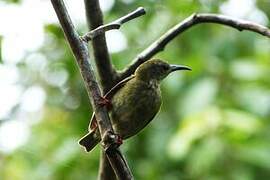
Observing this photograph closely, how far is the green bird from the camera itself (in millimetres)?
3980

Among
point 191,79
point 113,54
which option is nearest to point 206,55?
point 191,79

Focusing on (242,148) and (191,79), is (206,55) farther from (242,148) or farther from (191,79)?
(242,148)

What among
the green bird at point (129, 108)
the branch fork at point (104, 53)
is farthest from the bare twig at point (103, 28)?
the green bird at point (129, 108)

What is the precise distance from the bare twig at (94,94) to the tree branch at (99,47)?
424 mm

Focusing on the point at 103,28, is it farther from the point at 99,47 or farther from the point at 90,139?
the point at 90,139

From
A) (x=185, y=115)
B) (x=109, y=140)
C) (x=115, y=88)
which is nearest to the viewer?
(x=109, y=140)

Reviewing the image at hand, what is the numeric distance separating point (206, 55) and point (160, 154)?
0.84 m

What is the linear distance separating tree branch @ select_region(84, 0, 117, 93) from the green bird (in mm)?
156

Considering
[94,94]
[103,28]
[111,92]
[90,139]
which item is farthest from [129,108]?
[94,94]

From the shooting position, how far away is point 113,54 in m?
5.60

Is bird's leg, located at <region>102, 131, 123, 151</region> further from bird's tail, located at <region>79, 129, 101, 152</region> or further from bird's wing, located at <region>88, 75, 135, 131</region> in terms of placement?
bird's tail, located at <region>79, 129, 101, 152</region>

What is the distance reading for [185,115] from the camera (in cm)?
536

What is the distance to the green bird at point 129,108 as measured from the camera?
3980 millimetres

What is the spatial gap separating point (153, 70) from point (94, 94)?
1645 mm
